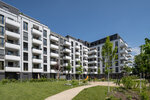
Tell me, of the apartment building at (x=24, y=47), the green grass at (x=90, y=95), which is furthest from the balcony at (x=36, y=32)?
the green grass at (x=90, y=95)

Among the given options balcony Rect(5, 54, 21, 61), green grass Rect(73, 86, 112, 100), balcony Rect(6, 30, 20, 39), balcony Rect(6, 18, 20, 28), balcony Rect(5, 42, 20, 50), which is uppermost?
balcony Rect(6, 18, 20, 28)

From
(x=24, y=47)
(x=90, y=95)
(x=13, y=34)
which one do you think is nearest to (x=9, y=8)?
(x=13, y=34)

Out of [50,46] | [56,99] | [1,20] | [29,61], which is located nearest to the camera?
[56,99]

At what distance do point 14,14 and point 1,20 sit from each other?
4464 mm

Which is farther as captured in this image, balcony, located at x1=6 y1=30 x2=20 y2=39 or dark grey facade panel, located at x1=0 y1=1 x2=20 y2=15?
dark grey facade panel, located at x1=0 y1=1 x2=20 y2=15

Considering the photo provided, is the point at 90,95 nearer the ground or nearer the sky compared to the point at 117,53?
nearer the ground

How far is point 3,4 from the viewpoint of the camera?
27531mm

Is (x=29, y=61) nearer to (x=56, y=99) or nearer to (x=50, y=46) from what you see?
(x=50, y=46)

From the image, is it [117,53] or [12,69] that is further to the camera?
[117,53]

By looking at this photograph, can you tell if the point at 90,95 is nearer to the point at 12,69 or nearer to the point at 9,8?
the point at 12,69

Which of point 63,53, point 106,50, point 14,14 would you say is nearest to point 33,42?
point 14,14

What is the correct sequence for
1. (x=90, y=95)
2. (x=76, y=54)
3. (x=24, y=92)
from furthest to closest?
(x=76, y=54) → (x=24, y=92) → (x=90, y=95)

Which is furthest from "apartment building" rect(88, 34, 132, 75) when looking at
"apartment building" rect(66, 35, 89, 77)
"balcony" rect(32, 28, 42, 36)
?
"balcony" rect(32, 28, 42, 36)

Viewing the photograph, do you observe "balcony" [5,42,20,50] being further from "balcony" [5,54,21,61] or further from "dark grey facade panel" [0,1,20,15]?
"dark grey facade panel" [0,1,20,15]
